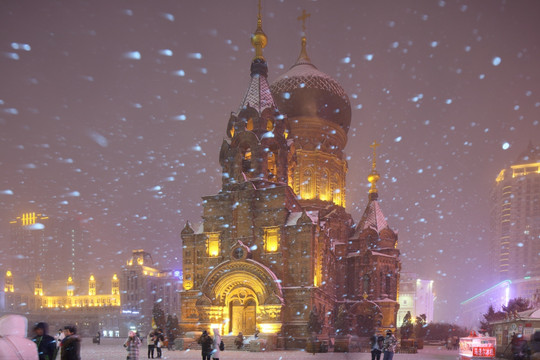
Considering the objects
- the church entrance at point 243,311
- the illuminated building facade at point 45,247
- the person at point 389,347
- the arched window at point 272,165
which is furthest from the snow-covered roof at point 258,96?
the illuminated building facade at point 45,247

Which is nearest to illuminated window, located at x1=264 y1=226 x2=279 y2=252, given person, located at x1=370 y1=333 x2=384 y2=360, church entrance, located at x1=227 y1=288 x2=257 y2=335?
church entrance, located at x1=227 y1=288 x2=257 y2=335

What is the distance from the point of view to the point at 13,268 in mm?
110938

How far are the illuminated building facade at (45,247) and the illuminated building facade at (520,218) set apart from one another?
95.4 meters

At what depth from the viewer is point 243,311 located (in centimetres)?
2855

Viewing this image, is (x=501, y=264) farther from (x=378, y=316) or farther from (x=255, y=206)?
(x=255, y=206)

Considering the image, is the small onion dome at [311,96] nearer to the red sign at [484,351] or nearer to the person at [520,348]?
the red sign at [484,351]

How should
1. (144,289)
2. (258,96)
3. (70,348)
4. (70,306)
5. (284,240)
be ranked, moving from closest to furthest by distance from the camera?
(70,348) < (284,240) < (258,96) < (144,289) < (70,306)

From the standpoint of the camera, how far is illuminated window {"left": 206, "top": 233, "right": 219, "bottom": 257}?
2994cm

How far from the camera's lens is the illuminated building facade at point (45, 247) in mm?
110688

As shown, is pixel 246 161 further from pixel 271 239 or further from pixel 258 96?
pixel 271 239

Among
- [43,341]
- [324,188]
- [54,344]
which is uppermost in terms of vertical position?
[324,188]

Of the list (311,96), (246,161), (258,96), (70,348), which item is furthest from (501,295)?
(70,348)

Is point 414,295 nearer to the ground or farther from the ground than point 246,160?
nearer to the ground

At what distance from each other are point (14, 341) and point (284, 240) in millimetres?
23979
